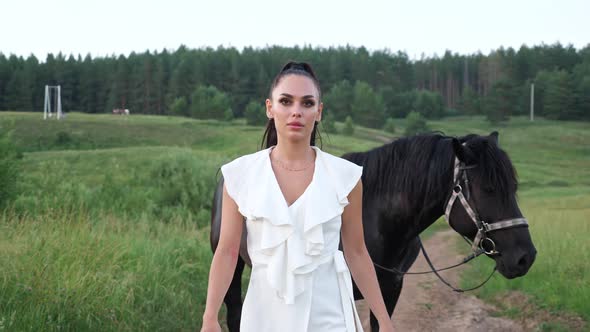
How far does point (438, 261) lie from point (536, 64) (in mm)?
81520

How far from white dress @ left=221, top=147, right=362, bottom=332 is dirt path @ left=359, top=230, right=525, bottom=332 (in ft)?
13.4

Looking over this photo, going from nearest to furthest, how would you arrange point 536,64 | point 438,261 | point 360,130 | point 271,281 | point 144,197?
point 271,281, point 438,261, point 144,197, point 360,130, point 536,64

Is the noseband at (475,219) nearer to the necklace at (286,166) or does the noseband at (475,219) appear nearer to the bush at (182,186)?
the necklace at (286,166)

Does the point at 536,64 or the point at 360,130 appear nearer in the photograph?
the point at 360,130

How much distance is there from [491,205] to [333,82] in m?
92.1

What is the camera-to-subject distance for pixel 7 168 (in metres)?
10.5

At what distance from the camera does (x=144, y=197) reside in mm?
14258

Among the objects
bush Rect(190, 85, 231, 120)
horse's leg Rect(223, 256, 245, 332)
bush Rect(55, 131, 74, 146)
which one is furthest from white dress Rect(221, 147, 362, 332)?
bush Rect(190, 85, 231, 120)

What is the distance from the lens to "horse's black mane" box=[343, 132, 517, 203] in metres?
3.87

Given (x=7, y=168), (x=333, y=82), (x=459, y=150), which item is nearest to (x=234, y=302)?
(x=459, y=150)

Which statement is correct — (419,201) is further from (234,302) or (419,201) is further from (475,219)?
(234,302)

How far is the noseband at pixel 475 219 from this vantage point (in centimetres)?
Answer: 380

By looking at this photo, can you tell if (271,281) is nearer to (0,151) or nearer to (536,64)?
(0,151)

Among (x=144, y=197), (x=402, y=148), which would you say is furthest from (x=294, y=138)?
(x=144, y=197)
